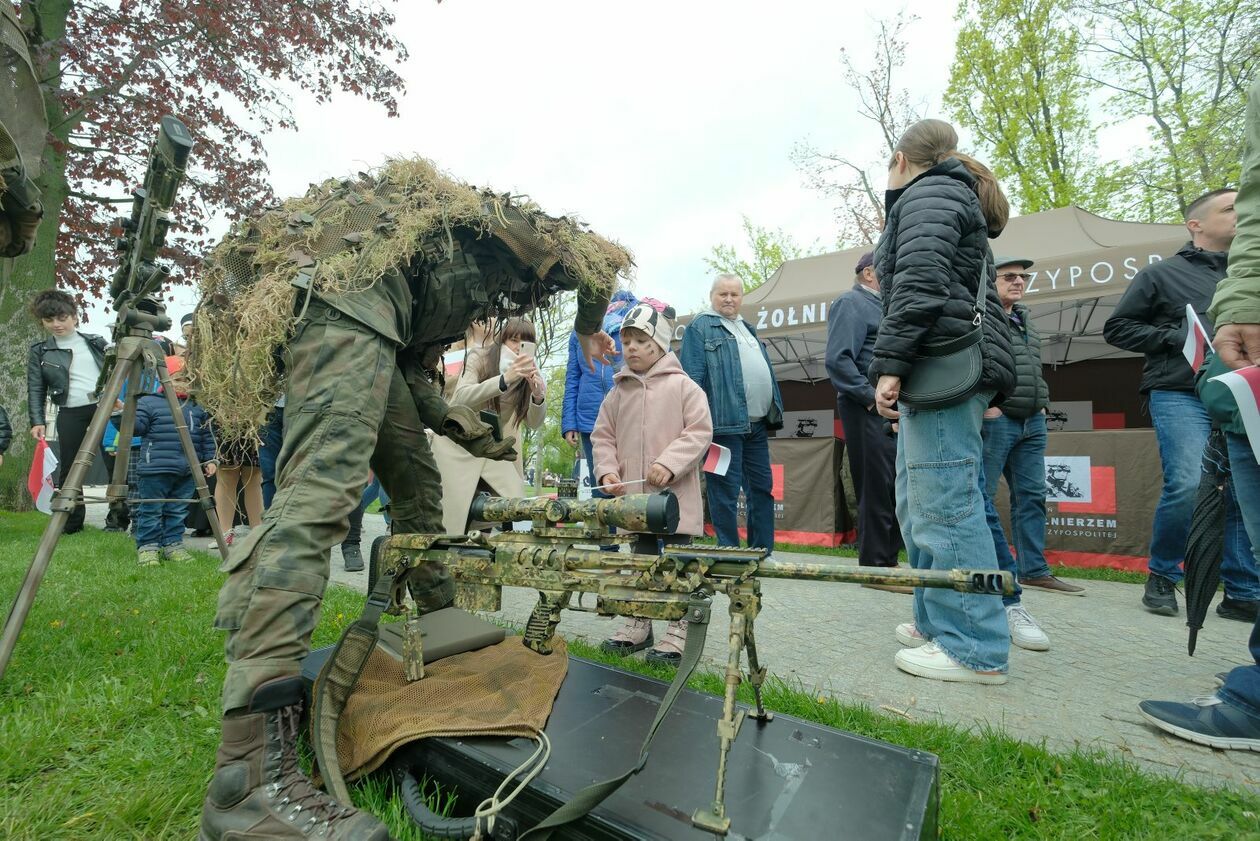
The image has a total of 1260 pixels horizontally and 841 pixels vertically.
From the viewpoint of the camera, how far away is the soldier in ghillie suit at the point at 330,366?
1.56 m

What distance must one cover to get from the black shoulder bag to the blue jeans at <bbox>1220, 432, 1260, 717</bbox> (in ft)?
2.85

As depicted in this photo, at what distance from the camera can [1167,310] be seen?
4.09 meters

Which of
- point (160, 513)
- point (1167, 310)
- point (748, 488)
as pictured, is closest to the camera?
point (1167, 310)

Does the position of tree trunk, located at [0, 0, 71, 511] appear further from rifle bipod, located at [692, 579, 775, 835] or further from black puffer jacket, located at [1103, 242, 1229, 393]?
black puffer jacket, located at [1103, 242, 1229, 393]

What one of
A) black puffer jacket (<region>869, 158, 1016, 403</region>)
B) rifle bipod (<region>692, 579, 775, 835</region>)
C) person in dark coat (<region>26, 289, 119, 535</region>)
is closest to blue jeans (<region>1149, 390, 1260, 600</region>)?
black puffer jacket (<region>869, 158, 1016, 403</region>)

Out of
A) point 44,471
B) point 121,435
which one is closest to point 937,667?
point 121,435

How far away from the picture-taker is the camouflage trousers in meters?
1.60

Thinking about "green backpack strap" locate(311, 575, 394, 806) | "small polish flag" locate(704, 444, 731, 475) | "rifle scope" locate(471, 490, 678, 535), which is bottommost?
"green backpack strap" locate(311, 575, 394, 806)

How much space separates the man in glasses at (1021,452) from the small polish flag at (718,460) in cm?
155

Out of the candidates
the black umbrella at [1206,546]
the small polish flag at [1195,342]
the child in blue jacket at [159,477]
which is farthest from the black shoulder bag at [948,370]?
the child in blue jacket at [159,477]

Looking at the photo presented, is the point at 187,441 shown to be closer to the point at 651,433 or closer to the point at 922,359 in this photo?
the point at 651,433

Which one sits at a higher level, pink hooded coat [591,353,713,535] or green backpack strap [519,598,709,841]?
pink hooded coat [591,353,713,535]

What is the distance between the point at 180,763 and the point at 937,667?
2833mm

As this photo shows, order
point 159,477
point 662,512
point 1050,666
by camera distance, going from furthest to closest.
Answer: point 159,477, point 1050,666, point 662,512
